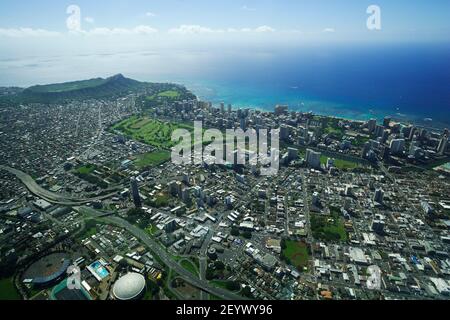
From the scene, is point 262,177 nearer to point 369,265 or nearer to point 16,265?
point 369,265

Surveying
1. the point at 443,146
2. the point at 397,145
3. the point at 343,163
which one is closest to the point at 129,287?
the point at 343,163

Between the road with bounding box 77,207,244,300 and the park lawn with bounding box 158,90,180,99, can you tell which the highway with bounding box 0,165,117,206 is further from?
the park lawn with bounding box 158,90,180,99

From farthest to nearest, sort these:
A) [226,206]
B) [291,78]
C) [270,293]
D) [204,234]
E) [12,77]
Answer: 1. [12,77]
2. [291,78]
3. [226,206]
4. [204,234]
5. [270,293]

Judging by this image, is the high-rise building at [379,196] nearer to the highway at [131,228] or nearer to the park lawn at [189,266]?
the highway at [131,228]

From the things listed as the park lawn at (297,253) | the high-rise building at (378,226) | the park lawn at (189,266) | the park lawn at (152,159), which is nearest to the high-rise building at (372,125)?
the high-rise building at (378,226)

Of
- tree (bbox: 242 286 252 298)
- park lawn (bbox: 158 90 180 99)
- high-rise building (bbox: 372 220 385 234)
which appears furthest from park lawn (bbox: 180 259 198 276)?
park lawn (bbox: 158 90 180 99)
